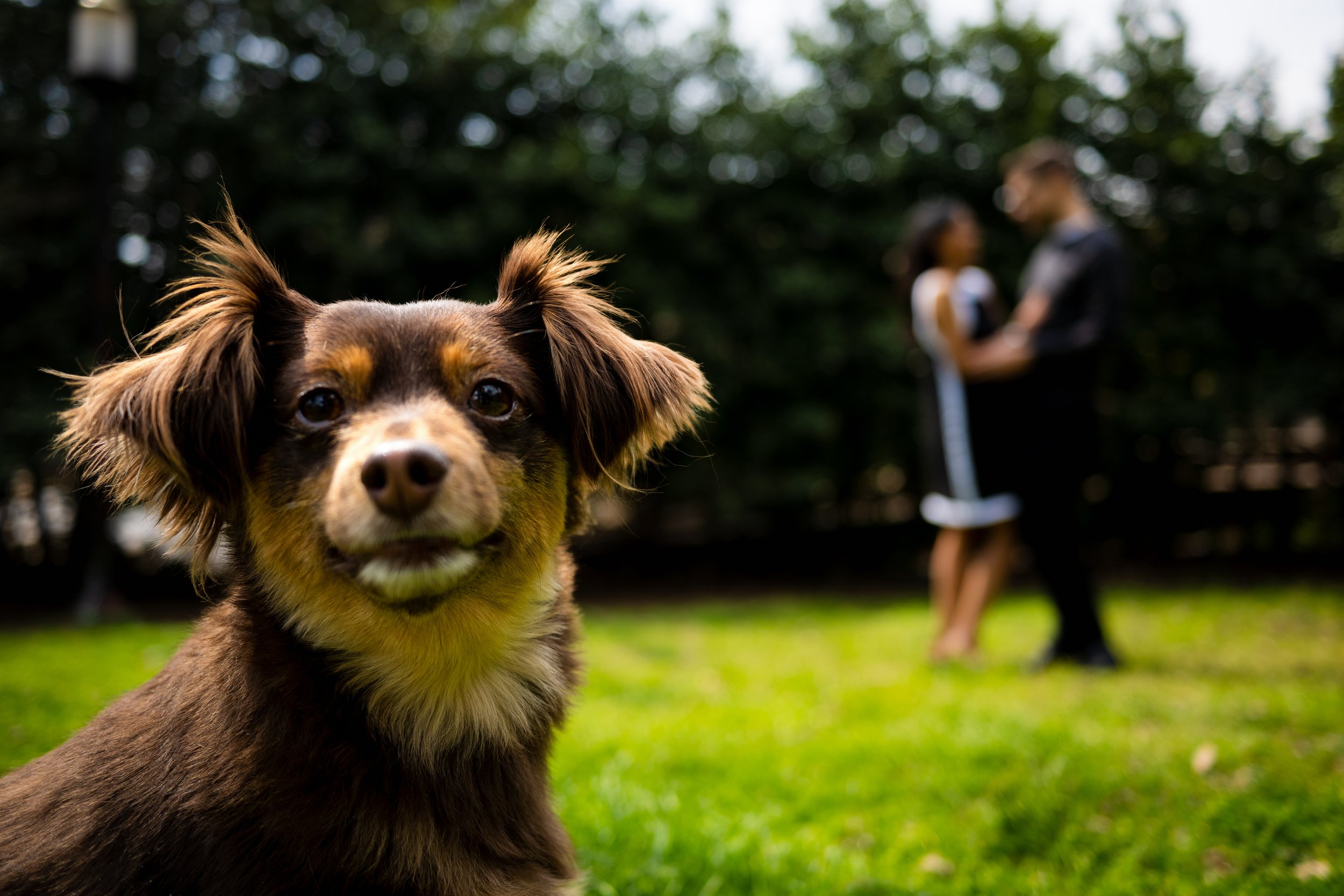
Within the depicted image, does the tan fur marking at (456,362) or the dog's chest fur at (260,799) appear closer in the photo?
the dog's chest fur at (260,799)

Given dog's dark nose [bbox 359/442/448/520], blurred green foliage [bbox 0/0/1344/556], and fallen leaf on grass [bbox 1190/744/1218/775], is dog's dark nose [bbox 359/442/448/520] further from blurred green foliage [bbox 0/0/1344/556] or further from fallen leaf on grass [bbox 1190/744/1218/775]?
blurred green foliage [bbox 0/0/1344/556]

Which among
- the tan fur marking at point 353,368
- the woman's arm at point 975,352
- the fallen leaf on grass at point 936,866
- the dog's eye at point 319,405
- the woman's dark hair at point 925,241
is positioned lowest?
the fallen leaf on grass at point 936,866

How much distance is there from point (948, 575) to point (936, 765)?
7.35ft

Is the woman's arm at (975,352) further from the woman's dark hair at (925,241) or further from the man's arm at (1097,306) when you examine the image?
the woman's dark hair at (925,241)

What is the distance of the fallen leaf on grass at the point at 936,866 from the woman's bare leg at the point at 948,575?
2966mm

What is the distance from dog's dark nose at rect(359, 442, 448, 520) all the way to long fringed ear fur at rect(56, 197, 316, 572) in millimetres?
520

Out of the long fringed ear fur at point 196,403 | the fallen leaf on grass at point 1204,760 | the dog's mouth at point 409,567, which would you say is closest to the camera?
the dog's mouth at point 409,567

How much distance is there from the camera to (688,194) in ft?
31.4

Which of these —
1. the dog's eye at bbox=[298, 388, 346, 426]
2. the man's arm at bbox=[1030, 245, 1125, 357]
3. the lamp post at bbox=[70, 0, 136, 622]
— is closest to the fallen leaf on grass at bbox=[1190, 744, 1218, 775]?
the man's arm at bbox=[1030, 245, 1125, 357]

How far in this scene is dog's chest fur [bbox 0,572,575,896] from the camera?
1.71 m

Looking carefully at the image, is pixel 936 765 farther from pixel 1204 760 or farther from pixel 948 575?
pixel 948 575

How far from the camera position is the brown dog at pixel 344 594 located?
174 centimetres

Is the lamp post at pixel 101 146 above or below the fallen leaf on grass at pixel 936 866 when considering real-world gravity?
above

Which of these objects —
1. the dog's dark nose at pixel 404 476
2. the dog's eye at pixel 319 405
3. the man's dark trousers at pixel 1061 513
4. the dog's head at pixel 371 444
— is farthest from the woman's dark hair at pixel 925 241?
the dog's dark nose at pixel 404 476
